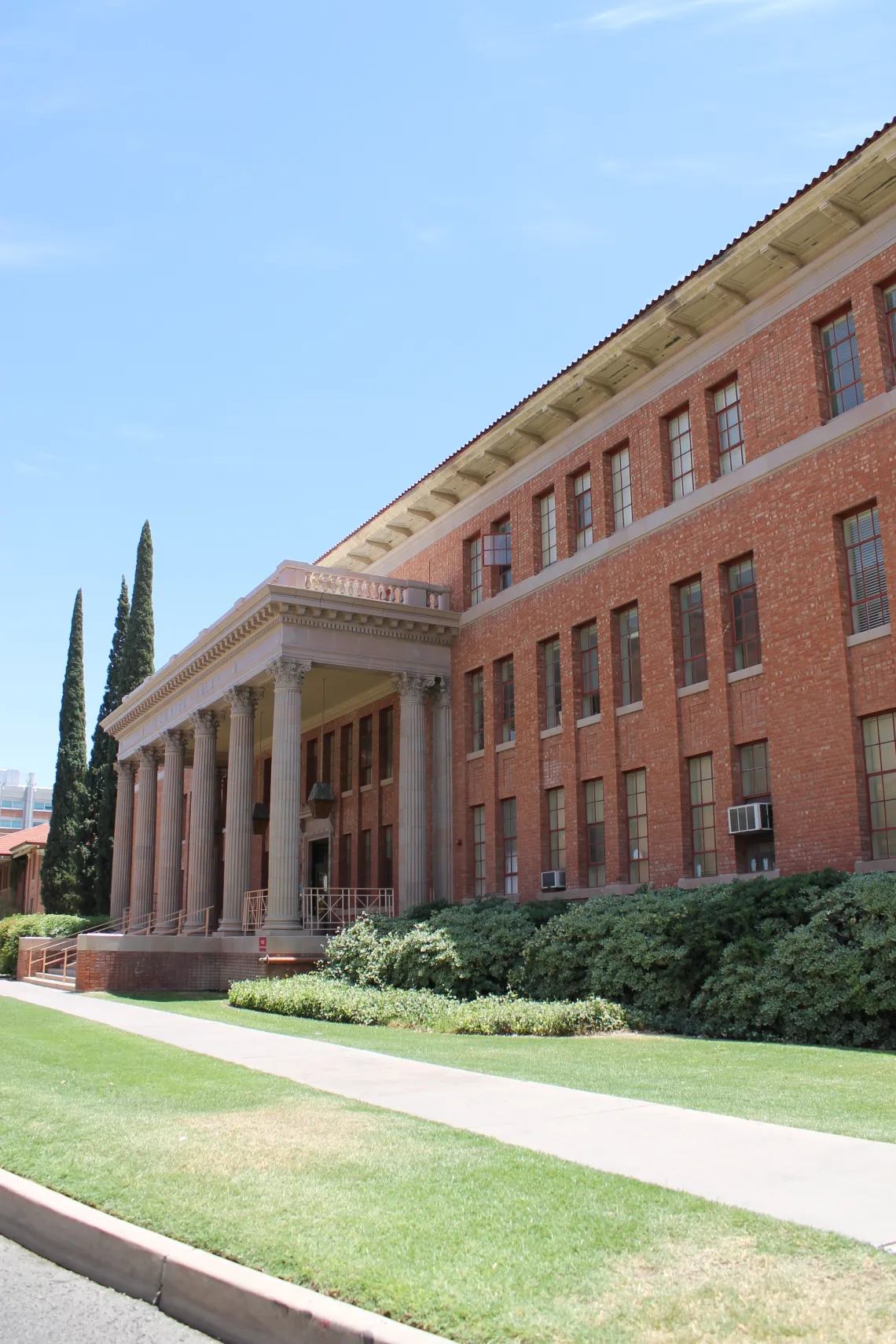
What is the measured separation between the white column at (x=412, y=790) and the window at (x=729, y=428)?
1047 cm

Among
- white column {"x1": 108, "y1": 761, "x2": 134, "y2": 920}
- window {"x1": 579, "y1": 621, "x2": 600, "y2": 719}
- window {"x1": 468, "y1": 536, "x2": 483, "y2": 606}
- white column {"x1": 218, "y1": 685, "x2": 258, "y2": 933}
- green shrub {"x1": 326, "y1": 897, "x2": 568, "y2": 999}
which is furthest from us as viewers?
white column {"x1": 108, "y1": 761, "x2": 134, "y2": 920}

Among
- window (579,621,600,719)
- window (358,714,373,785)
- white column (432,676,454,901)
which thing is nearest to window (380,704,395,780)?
window (358,714,373,785)

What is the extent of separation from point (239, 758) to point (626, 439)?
44.0 feet

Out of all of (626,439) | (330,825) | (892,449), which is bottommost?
(330,825)

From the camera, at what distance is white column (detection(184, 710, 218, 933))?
32875 millimetres

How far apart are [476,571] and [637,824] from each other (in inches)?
372

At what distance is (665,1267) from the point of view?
15.8 feet

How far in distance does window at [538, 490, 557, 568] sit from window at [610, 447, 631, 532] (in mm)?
1984

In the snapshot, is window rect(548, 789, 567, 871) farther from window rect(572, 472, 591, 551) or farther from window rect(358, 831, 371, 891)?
window rect(358, 831, 371, 891)

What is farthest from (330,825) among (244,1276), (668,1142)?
(244,1276)

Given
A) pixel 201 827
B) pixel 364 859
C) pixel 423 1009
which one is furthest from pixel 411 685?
pixel 423 1009

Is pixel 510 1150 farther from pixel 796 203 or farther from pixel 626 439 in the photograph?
pixel 626 439

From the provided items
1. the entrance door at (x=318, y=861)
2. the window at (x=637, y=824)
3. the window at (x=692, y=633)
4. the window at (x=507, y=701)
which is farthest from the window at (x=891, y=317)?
the entrance door at (x=318, y=861)

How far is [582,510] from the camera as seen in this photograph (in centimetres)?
2594
